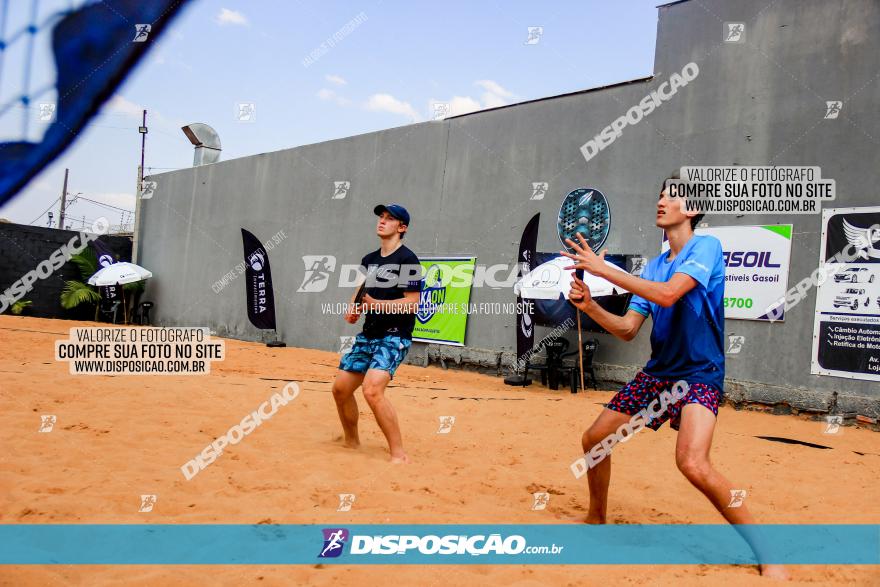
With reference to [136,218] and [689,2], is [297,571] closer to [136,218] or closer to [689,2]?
[689,2]

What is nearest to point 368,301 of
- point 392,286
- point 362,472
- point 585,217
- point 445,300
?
point 392,286

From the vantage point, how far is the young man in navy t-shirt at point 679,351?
2859 mm

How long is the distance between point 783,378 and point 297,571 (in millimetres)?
7247

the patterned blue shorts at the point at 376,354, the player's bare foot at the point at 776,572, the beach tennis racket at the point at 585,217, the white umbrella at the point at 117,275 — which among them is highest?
the beach tennis racket at the point at 585,217

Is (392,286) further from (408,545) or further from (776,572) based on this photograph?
(776,572)

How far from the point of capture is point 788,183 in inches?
312

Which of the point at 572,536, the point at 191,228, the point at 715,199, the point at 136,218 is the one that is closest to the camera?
the point at 572,536

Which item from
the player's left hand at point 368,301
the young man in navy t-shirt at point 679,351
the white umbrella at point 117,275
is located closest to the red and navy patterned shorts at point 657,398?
the young man in navy t-shirt at point 679,351

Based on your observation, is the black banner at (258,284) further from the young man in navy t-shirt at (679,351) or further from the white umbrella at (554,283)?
the young man in navy t-shirt at (679,351)

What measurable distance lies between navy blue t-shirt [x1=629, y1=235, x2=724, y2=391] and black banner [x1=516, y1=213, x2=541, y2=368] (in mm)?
6868

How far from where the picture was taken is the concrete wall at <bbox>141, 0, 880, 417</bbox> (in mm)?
7676

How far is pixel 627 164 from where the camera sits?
31.1 feet

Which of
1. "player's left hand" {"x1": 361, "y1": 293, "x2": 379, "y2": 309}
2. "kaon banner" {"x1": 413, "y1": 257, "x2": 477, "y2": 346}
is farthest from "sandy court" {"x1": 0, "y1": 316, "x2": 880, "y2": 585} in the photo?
"kaon banner" {"x1": 413, "y1": 257, "x2": 477, "y2": 346}

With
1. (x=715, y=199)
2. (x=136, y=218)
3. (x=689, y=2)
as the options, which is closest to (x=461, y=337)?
(x=715, y=199)
